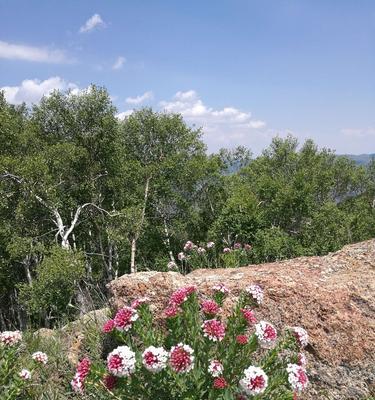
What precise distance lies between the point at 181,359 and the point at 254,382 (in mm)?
539

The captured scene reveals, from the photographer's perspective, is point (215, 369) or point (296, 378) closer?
point (296, 378)

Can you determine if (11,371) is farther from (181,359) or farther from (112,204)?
(112,204)

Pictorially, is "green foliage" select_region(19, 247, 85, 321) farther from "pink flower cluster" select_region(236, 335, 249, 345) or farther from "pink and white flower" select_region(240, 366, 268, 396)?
"pink and white flower" select_region(240, 366, 268, 396)

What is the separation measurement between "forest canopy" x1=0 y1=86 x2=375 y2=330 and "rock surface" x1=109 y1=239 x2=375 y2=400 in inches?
495

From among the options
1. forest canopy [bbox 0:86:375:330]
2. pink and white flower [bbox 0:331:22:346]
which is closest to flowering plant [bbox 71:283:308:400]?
pink and white flower [bbox 0:331:22:346]

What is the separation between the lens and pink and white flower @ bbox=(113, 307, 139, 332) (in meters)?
3.53

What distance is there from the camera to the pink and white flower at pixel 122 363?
3.02 meters

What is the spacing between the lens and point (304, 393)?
4750 millimetres

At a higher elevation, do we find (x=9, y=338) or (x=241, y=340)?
(x=241, y=340)

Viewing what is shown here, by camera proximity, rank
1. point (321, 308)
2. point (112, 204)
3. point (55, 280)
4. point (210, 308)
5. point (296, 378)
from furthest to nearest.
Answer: point (112, 204), point (55, 280), point (321, 308), point (210, 308), point (296, 378)

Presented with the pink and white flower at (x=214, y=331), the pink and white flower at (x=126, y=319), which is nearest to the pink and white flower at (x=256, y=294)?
the pink and white flower at (x=214, y=331)

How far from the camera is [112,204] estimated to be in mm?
29000

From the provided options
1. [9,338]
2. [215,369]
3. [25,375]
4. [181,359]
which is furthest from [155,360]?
[9,338]

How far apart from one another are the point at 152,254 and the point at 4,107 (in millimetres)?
16088
